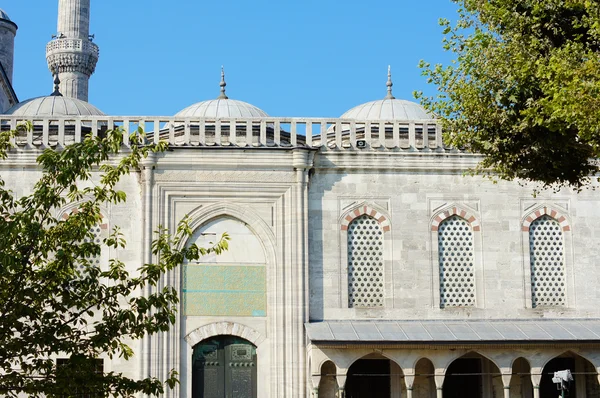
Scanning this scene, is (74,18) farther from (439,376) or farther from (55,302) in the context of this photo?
(55,302)

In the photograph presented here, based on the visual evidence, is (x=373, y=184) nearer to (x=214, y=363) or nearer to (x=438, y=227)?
(x=438, y=227)

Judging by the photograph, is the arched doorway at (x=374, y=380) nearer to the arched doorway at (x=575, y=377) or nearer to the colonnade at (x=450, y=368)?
the colonnade at (x=450, y=368)

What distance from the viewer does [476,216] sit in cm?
2959

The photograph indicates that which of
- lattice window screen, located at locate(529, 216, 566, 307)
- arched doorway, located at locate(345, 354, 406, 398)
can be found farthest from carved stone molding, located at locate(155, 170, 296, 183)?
lattice window screen, located at locate(529, 216, 566, 307)

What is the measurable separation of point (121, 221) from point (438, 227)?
8500 millimetres

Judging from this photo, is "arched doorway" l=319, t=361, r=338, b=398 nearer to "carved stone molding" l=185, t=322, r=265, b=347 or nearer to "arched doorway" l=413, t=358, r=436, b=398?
"carved stone molding" l=185, t=322, r=265, b=347

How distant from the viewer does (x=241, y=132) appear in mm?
30141

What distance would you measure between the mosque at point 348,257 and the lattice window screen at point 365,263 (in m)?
0.04

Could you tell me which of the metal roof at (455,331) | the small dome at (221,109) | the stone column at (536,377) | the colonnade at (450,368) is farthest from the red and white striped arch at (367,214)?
the small dome at (221,109)

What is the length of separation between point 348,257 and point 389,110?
657 centimetres

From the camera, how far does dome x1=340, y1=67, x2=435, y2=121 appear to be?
1331 inches

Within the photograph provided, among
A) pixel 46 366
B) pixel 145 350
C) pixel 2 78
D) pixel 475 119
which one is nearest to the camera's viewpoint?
pixel 46 366

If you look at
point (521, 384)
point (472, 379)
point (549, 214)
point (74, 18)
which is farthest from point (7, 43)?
point (521, 384)

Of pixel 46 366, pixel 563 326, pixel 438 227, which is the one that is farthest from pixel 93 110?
pixel 46 366
